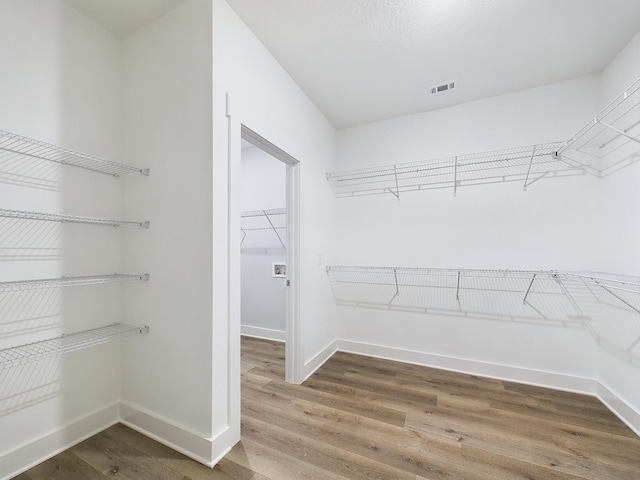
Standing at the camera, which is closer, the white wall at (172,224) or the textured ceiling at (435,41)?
the white wall at (172,224)

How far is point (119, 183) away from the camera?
1877 millimetres

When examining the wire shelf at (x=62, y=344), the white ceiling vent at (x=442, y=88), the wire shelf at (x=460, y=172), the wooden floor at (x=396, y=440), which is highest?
the white ceiling vent at (x=442, y=88)

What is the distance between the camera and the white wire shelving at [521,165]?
1945 mm

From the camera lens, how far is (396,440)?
166 cm

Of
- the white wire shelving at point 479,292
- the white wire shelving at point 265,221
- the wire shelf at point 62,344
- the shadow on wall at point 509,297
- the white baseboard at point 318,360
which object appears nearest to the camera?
the wire shelf at point 62,344

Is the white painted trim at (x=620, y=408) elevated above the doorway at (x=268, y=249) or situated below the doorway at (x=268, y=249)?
below

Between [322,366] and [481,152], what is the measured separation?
2.70m

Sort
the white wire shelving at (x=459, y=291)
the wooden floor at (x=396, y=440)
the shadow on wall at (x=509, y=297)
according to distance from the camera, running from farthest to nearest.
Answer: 1. the white wire shelving at (x=459, y=291)
2. the shadow on wall at (x=509, y=297)
3. the wooden floor at (x=396, y=440)

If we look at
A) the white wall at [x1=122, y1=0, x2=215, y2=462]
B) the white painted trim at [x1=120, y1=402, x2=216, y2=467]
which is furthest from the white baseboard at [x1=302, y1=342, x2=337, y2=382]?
the white wall at [x1=122, y1=0, x2=215, y2=462]

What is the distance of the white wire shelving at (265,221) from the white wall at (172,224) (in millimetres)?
1834

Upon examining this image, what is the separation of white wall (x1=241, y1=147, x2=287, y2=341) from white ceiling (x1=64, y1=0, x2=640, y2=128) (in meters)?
1.43

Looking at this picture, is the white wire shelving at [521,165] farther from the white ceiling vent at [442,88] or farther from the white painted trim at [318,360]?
the white painted trim at [318,360]

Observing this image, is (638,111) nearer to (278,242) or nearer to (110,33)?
(278,242)

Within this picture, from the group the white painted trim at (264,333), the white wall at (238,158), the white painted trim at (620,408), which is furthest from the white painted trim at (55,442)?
the white painted trim at (620,408)
